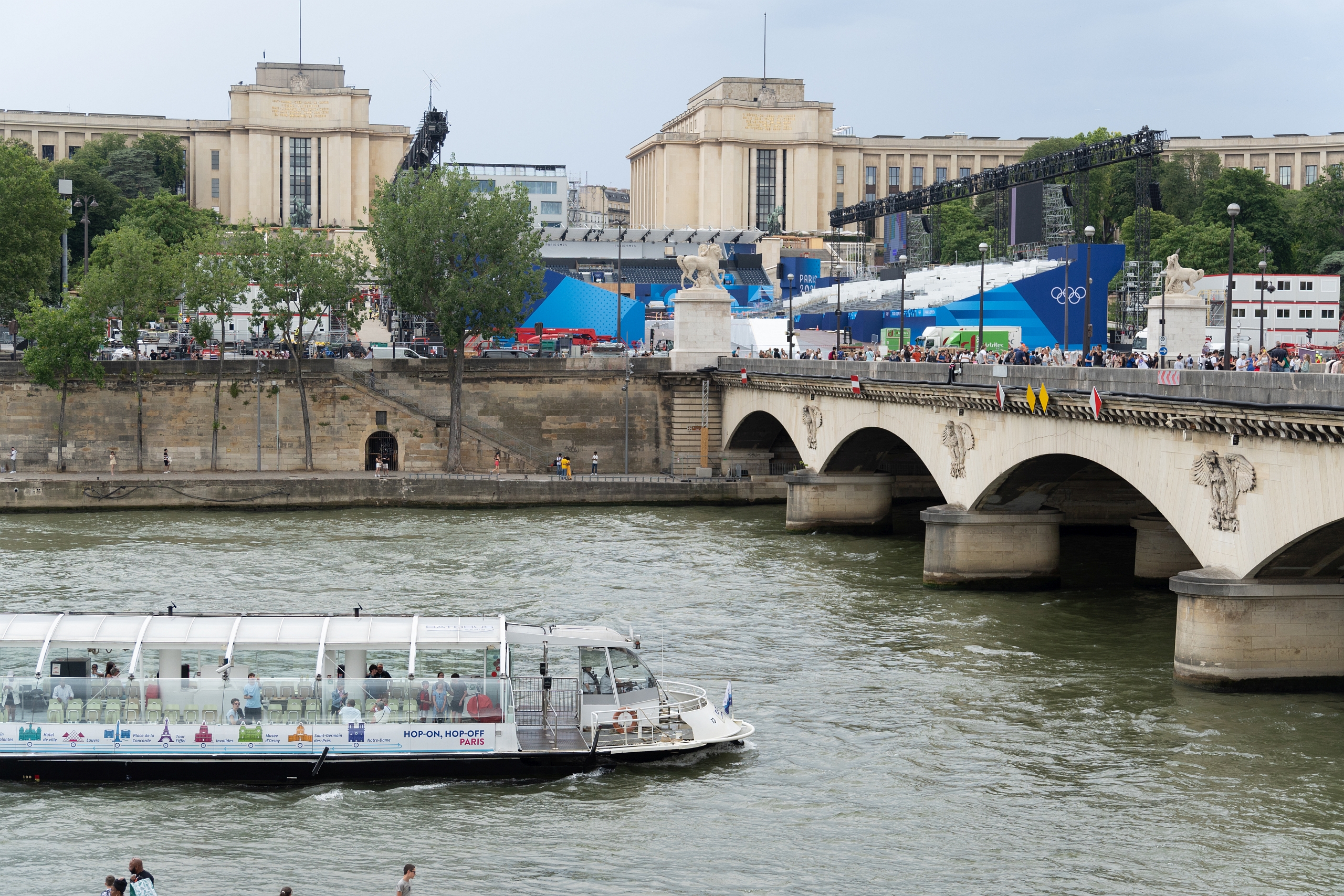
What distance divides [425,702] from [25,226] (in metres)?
64.5

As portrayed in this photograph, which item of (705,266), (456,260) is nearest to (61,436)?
(456,260)

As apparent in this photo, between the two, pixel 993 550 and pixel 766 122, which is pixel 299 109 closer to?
pixel 766 122

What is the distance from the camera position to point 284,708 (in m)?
26.8

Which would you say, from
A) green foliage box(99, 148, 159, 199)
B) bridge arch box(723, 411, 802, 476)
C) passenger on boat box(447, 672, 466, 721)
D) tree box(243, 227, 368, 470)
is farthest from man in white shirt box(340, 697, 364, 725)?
green foliage box(99, 148, 159, 199)

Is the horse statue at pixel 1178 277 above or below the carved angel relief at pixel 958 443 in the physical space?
above

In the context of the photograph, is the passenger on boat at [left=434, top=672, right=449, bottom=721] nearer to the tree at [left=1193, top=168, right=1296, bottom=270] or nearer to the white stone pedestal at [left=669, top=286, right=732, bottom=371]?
the white stone pedestal at [left=669, top=286, right=732, bottom=371]

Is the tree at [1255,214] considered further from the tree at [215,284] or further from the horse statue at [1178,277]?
the tree at [215,284]

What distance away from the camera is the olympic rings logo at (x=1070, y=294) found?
74.8m

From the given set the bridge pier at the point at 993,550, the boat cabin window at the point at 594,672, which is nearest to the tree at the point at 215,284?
the bridge pier at the point at 993,550

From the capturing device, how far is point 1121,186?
137 m

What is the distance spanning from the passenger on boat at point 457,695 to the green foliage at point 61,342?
45.7 m

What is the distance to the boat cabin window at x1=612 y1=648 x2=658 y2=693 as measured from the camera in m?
28.3

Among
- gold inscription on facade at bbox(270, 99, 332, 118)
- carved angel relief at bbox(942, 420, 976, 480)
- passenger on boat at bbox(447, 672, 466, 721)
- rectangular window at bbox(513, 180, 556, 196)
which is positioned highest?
gold inscription on facade at bbox(270, 99, 332, 118)

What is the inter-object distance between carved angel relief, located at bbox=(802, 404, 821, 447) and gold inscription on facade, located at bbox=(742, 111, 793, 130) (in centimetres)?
12390
